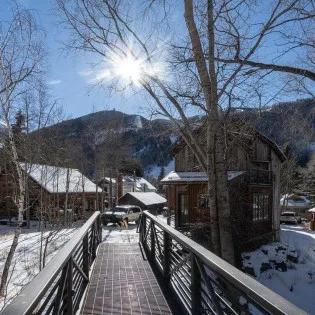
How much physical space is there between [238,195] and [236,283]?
16562 mm

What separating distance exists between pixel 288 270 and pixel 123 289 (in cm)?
1559

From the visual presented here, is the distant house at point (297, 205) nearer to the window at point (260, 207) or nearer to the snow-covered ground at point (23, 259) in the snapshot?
the window at point (260, 207)

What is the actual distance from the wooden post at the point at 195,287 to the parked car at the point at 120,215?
25.3 m

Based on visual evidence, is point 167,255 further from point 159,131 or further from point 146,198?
point 146,198

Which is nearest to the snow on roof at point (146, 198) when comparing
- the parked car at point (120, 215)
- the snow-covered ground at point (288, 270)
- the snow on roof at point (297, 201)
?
the parked car at point (120, 215)

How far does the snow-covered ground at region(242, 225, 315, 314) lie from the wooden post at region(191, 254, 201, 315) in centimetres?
1197

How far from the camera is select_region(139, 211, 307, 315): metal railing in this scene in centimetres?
206

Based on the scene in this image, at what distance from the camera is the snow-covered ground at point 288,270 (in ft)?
52.9

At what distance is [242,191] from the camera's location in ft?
64.8

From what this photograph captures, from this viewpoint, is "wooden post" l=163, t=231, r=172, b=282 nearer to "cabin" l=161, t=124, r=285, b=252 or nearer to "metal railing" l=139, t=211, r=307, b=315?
"metal railing" l=139, t=211, r=307, b=315

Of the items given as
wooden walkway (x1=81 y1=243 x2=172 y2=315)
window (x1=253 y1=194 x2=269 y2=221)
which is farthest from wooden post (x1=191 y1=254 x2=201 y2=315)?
window (x1=253 y1=194 x2=269 y2=221)

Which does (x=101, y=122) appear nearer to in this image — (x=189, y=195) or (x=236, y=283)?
(x=189, y=195)

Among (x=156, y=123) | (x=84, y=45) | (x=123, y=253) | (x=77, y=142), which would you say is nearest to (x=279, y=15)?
(x=156, y=123)

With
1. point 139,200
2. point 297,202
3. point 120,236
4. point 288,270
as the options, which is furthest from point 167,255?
point 297,202
